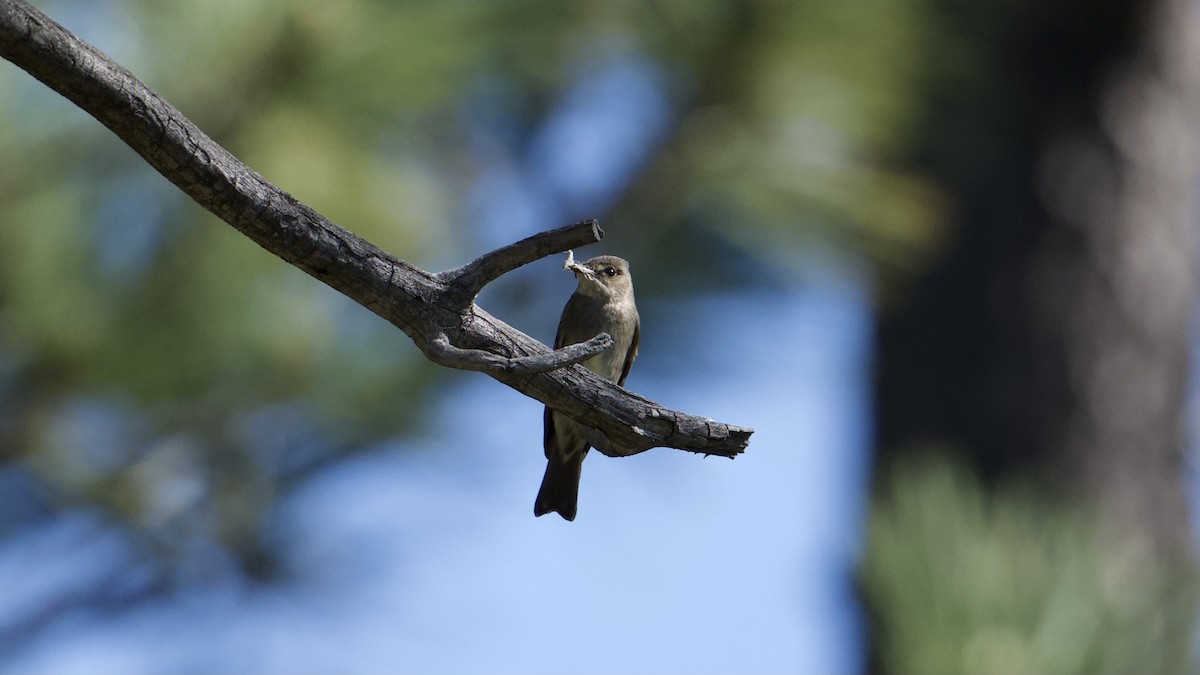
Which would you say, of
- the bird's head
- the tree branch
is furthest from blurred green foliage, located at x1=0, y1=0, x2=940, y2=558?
the tree branch

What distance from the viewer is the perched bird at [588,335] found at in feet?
12.8

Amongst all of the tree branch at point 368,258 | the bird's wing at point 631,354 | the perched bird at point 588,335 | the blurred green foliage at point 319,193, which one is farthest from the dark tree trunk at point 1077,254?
the tree branch at point 368,258

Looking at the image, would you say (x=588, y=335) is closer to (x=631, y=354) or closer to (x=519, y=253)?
(x=631, y=354)

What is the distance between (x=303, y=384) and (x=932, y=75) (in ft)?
8.15

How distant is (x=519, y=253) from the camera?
62.2 inches

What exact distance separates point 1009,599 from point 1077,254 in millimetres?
3382

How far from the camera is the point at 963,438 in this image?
5.91 metres

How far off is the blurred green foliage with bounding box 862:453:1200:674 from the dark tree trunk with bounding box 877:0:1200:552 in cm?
238

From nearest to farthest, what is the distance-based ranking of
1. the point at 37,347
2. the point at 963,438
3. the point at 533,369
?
the point at 533,369 < the point at 37,347 < the point at 963,438

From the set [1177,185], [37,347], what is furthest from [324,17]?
[1177,185]

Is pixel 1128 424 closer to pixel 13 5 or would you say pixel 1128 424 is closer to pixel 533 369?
pixel 533 369

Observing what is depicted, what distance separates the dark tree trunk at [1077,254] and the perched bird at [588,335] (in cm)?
179

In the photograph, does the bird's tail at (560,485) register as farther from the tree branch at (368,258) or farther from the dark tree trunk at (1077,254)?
the tree branch at (368,258)

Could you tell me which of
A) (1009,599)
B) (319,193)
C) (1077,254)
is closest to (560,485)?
(319,193)
